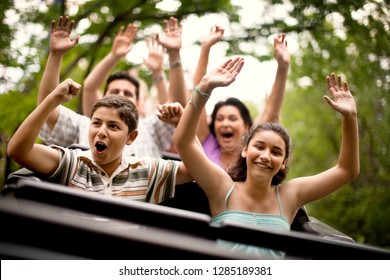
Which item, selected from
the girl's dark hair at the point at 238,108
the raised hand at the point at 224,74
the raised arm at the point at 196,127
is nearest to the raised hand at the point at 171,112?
the raised arm at the point at 196,127

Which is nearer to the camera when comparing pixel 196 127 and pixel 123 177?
pixel 196 127

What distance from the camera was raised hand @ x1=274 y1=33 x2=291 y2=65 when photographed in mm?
2885

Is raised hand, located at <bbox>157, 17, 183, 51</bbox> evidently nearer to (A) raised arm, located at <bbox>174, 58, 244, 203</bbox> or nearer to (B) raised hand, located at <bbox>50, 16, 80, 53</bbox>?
(B) raised hand, located at <bbox>50, 16, 80, 53</bbox>

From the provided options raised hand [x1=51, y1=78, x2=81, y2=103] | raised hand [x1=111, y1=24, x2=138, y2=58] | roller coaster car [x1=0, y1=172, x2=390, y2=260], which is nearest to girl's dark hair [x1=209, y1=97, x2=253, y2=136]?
raised hand [x1=111, y1=24, x2=138, y2=58]

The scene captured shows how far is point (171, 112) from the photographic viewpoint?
2.03 meters

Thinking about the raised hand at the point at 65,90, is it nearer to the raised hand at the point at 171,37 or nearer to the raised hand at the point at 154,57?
the raised hand at the point at 171,37

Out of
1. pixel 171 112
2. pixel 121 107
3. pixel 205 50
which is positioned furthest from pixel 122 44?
pixel 171 112

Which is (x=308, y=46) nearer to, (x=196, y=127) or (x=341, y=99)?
(x=341, y=99)

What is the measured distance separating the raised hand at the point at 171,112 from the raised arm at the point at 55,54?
2.71 feet

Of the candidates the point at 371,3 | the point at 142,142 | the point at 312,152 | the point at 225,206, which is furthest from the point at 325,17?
the point at 312,152

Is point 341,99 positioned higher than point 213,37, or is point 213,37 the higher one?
point 213,37

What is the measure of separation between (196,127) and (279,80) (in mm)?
1216

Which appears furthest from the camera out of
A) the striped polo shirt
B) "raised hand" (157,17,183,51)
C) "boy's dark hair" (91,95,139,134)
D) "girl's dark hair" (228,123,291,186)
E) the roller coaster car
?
"raised hand" (157,17,183,51)

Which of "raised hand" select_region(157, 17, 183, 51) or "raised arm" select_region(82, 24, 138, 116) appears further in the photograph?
"raised arm" select_region(82, 24, 138, 116)
